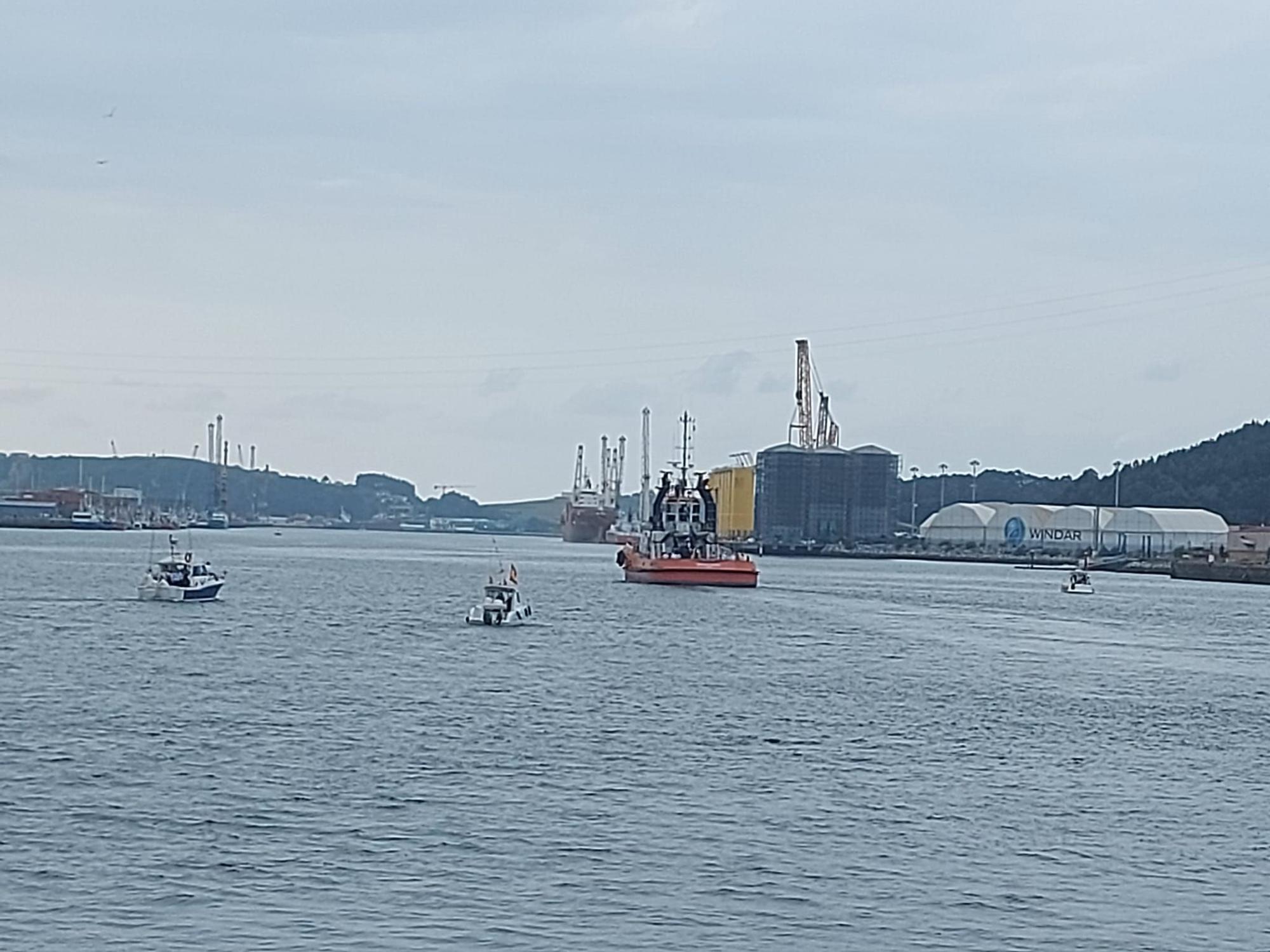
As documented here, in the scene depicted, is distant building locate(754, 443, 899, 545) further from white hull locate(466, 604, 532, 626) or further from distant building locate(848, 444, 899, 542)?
white hull locate(466, 604, 532, 626)

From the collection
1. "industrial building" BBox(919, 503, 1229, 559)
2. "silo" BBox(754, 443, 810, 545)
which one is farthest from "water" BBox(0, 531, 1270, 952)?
"silo" BBox(754, 443, 810, 545)

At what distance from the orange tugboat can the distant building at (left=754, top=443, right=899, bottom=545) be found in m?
90.1

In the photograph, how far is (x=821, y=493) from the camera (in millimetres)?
179250

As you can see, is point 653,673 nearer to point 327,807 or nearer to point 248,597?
point 327,807

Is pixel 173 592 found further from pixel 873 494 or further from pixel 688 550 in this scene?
pixel 873 494

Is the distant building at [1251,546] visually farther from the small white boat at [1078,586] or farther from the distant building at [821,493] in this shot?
the distant building at [821,493]

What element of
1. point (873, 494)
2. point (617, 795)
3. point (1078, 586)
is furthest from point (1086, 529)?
point (617, 795)

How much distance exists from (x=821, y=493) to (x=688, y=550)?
93.9 metres

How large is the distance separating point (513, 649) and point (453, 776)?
22371mm

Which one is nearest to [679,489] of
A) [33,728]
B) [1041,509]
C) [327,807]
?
[33,728]

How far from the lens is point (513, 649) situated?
46719mm

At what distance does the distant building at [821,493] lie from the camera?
17788cm

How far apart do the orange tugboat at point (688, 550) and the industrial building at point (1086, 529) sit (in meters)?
83.8

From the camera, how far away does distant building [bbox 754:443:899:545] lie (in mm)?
177875
